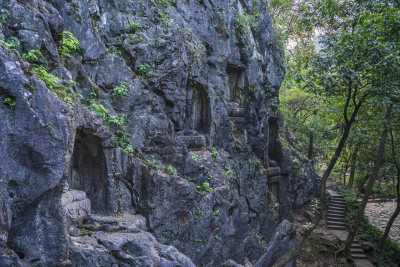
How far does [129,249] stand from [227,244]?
616cm

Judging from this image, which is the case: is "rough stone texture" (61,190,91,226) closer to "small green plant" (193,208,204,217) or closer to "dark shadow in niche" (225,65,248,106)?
"small green plant" (193,208,204,217)

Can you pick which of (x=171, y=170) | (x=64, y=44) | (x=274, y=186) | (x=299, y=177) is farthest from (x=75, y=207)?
(x=299, y=177)

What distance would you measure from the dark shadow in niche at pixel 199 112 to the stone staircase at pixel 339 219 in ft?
38.9

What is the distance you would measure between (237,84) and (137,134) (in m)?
8.43

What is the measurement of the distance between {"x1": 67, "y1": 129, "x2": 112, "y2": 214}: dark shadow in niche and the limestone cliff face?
0.03m

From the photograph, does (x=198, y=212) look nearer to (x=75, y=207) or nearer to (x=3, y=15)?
(x=75, y=207)

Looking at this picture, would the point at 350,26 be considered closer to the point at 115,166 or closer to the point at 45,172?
the point at 115,166

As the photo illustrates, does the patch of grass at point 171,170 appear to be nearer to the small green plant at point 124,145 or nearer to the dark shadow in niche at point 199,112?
the small green plant at point 124,145

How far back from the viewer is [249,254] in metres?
11.8

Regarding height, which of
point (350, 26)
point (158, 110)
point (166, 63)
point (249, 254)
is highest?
point (350, 26)

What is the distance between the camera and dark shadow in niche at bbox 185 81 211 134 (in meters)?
11.4

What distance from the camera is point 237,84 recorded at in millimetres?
14836

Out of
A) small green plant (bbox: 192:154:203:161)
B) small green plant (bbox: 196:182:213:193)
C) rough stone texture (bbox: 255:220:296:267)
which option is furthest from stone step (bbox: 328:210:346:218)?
small green plant (bbox: 192:154:203:161)

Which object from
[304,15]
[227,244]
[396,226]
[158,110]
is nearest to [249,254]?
[227,244]
